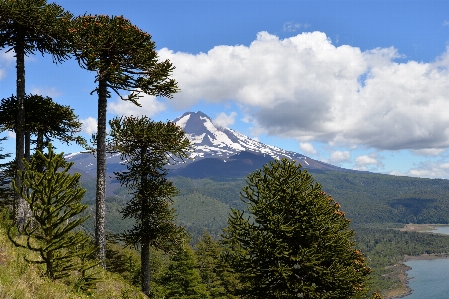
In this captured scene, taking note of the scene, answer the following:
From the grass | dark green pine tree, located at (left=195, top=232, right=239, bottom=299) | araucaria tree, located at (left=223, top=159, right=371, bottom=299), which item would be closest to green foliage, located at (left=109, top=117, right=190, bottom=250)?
araucaria tree, located at (left=223, top=159, right=371, bottom=299)

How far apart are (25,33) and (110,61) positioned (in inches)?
173

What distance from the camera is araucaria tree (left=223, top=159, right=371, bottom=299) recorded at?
1386 centimetres

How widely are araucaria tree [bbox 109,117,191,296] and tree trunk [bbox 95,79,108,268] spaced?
9.94 ft

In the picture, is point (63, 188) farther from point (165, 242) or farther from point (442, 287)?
point (442, 287)

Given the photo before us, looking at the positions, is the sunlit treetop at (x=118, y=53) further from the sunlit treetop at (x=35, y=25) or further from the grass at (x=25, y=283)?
the grass at (x=25, y=283)

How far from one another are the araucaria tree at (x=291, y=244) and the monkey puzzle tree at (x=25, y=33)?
35.9 feet

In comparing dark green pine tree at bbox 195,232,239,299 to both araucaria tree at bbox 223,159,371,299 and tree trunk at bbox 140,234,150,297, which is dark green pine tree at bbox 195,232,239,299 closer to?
tree trunk at bbox 140,234,150,297

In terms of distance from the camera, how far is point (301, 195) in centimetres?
1473

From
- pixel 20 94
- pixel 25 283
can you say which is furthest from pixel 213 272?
pixel 25 283

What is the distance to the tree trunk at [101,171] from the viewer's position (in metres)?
15.6

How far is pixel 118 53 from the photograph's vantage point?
1596cm

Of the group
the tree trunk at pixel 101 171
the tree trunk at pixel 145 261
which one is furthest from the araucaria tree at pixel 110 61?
the tree trunk at pixel 145 261

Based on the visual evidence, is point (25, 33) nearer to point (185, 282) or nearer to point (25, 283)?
point (25, 283)

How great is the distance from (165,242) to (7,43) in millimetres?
14032
